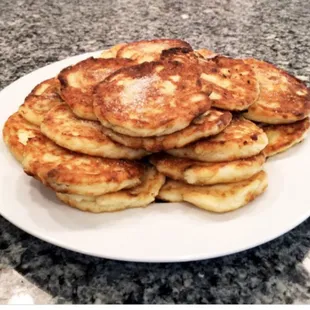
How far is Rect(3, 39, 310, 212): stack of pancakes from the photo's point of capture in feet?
3.71

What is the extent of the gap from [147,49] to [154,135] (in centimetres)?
56

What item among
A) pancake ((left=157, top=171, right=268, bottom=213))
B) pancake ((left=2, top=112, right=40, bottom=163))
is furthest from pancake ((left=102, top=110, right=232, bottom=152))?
pancake ((left=2, top=112, right=40, bottom=163))

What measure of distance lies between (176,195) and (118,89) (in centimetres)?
31

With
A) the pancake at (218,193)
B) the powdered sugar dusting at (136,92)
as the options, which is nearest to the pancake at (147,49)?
the powdered sugar dusting at (136,92)

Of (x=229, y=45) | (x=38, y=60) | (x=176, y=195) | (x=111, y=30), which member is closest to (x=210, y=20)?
(x=229, y=45)

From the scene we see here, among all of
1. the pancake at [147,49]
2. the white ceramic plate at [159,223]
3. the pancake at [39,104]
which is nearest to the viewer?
the white ceramic plate at [159,223]

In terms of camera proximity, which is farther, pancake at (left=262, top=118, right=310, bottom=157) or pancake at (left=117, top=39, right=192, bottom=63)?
pancake at (left=117, top=39, right=192, bottom=63)

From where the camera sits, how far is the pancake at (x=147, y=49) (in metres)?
1.55

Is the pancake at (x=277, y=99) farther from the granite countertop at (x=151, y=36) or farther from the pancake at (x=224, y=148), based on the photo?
the granite countertop at (x=151, y=36)

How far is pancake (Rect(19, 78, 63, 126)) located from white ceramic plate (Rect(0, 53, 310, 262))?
0.61 ft

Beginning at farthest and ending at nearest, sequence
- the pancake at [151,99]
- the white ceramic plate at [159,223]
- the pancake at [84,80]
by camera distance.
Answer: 1. the pancake at [84,80]
2. the pancake at [151,99]
3. the white ceramic plate at [159,223]

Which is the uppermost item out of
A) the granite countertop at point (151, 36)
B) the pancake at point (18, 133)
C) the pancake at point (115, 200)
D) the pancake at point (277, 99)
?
the pancake at point (277, 99)

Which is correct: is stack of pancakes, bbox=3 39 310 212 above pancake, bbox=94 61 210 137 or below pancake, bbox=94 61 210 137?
below

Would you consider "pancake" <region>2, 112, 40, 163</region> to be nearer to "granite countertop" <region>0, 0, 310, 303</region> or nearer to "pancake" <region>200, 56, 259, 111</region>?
"granite countertop" <region>0, 0, 310, 303</region>
